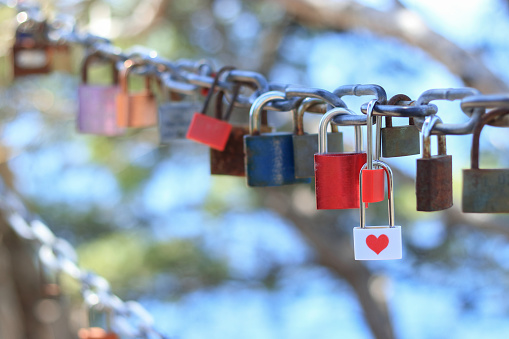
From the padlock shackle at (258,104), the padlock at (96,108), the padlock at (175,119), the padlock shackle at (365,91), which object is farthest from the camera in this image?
the padlock at (96,108)

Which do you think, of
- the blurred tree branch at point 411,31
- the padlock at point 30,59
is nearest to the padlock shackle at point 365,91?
the padlock at point 30,59

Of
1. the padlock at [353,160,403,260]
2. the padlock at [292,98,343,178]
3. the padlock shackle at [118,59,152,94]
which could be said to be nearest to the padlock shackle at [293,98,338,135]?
the padlock at [292,98,343,178]

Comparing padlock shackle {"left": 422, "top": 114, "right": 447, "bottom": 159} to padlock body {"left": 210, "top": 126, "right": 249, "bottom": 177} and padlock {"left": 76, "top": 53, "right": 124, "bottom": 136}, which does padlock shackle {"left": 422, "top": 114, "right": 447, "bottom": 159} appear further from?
padlock {"left": 76, "top": 53, "right": 124, "bottom": 136}

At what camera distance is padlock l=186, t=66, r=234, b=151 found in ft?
2.71

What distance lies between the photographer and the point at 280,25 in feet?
13.0

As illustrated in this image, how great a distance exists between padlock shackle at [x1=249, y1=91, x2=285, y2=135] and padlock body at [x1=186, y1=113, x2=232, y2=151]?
0.27 ft

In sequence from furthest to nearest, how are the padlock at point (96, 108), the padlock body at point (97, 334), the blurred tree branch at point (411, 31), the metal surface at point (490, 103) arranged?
the blurred tree branch at point (411, 31)
the padlock at point (96, 108)
the padlock body at point (97, 334)
the metal surface at point (490, 103)

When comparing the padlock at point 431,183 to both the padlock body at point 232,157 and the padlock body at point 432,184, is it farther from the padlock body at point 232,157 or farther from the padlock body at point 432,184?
the padlock body at point 232,157

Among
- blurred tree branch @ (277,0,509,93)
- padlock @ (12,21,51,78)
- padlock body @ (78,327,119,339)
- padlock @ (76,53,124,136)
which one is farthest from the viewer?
blurred tree branch @ (277,0,509,93)

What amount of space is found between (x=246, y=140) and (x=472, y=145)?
297mm

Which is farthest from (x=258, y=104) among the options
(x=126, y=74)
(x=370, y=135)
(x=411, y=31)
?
(x=411, y=31)

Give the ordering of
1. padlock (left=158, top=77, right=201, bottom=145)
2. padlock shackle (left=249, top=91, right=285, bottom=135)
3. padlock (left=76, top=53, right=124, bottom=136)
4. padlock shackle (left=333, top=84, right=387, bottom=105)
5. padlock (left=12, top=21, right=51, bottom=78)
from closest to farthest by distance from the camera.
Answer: padlock shackle (left=333, top=84, right=387, bottom=105) < padlock shackle (left=249, top=91, right=285, bottom=135) < padlock (left=158, top=77, right=201, bottom=145) < padlock (left=76, top=53, right=124, bottom=136) < padlock (left=12, top=21, right=51, bottom=78)

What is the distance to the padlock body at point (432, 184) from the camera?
1.90ft

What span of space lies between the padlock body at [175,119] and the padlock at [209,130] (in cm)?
14
